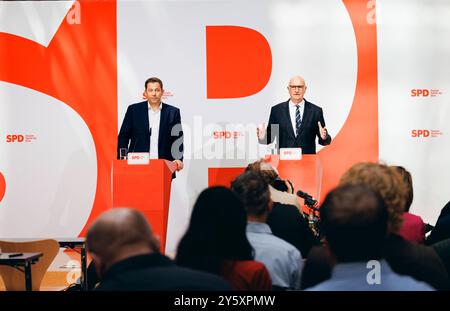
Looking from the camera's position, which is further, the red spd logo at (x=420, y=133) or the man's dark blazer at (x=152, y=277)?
the red spd logo at (x=420, y=133)

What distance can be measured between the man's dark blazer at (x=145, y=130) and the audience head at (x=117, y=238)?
4595 mm

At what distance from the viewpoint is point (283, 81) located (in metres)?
7.08

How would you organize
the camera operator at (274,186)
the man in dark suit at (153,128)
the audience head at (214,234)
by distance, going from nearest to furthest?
the audience head at (214,234) → the camera operator at (274,186) → the man in dark suit at (153,128)

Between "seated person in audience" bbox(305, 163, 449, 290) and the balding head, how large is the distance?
4.48 m

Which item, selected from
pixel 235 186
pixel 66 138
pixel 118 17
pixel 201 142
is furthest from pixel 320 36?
pixel 235 186

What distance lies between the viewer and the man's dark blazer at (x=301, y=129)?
6539mm

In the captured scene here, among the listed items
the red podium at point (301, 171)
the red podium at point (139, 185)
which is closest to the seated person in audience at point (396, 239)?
the red podium at point (139, 185)

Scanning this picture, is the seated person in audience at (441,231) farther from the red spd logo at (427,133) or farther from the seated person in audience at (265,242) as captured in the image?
the red spd logo at (427,133)

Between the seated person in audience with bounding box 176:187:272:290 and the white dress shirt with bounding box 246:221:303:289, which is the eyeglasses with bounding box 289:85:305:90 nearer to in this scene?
the white dress shirt with bounding box 246:221:303:289

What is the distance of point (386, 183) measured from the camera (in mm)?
2223

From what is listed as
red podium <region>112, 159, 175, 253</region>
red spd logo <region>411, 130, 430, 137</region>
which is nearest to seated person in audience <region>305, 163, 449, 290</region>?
red podium <region>112, 159, 175, 253</region>

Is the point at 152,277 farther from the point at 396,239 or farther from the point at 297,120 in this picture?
the point at 297,120

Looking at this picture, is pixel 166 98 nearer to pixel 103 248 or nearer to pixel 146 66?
pixel 146 66

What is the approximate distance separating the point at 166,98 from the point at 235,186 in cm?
451
